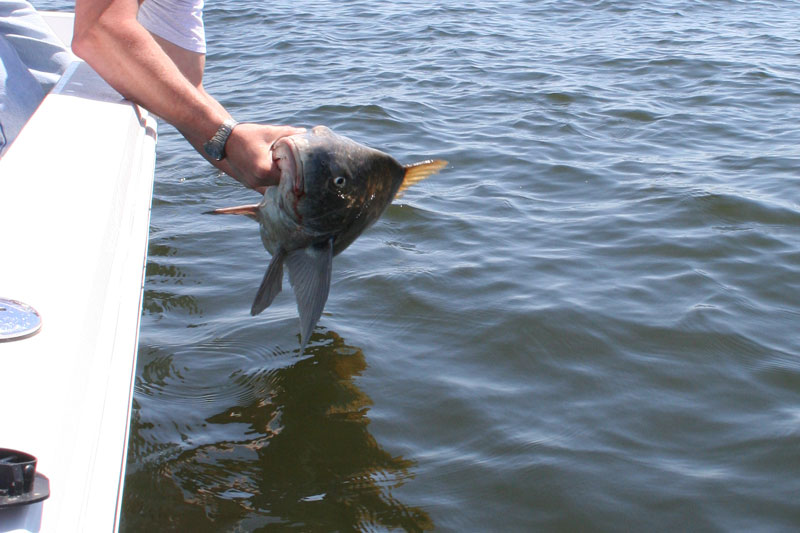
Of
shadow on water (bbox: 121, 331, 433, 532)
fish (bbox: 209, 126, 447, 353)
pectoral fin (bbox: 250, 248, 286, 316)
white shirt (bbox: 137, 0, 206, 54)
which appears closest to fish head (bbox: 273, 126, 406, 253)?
fish (bbox: 209, 126, 447, 353)

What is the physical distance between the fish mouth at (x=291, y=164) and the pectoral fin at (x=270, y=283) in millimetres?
283

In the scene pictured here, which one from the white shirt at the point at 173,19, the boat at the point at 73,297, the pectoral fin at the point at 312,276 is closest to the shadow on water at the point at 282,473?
the pectoral fin at the point at 312,276

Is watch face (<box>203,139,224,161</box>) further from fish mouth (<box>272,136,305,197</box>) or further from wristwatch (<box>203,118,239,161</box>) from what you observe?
fish mouth (<box>272,136,305,197</box>)

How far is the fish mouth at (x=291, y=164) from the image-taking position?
7.64ft

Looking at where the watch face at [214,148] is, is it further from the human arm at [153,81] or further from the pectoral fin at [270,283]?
the pectoral fin at [270,283]

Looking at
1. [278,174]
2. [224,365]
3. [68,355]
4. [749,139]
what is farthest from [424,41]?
[68,355]

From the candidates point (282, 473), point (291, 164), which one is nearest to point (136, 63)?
point (291, 164)

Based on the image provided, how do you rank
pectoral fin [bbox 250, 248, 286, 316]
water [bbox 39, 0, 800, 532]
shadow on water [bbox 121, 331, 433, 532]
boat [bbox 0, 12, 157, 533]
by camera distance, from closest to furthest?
boat [bbox 0, 12, 157, 533]
pectoral fin [bbox 250, 248, 286, 316]
shadow on water [bbox 121, 331, 433, 532]
water [bbox 39, 0, 800, 532]

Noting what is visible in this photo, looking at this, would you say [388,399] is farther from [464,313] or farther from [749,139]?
[749,139]

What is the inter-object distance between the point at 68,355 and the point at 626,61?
835 cm

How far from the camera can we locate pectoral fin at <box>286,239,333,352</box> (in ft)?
8.32

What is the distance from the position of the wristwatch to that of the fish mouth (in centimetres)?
42

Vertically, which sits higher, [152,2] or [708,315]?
[152,2]

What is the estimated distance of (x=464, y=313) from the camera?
404cm
